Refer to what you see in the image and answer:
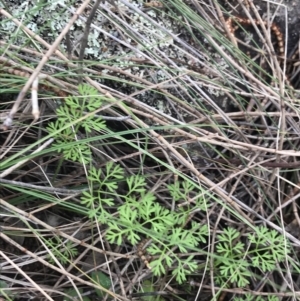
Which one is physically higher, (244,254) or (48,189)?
(48,189)

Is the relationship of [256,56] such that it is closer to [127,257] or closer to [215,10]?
[215,10]

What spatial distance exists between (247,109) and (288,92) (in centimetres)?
14

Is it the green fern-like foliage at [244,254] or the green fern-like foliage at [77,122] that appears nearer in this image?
the green fern-like foliage at [77,122]

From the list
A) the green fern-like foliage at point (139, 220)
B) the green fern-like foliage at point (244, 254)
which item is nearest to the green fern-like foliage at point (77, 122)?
the green fern-like foliage at point (139, 220)

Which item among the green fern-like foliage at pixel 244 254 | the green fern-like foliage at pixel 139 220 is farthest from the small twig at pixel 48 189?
the green fern-like foliage at pixel 244 254

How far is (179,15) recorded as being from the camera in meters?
1.50

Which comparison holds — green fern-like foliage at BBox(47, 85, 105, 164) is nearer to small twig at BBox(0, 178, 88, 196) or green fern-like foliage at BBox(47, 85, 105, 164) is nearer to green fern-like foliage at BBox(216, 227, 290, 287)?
small twig at BBox(0, 178, 88, 196)

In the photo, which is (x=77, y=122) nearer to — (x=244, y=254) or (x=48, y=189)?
(x=48, y=189)

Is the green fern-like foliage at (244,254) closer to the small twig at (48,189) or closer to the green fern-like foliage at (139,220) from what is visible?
the green fern-like foliage at (139,220)

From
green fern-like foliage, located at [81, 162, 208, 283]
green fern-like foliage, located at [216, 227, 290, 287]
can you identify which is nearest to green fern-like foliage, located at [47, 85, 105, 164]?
green fern-like foliage, located at [81, 162, 208, 283]

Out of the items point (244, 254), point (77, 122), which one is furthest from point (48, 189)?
point (244, 254)

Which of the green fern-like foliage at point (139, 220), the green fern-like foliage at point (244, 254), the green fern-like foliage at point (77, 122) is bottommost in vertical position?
the green fern-like foliage at point (244, 254)

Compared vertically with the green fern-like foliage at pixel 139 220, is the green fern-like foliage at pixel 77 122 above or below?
above

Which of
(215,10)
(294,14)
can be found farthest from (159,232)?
(294,14)
